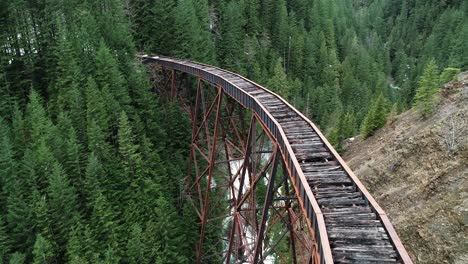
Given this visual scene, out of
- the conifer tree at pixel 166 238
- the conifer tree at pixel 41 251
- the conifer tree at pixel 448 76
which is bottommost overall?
the conifer tree at pixel 166 238

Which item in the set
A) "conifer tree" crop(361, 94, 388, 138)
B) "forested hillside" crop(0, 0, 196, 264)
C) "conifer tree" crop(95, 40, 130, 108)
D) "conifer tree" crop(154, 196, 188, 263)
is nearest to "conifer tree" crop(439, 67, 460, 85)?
"conifer tree" crop(361, 94, 388, 138)

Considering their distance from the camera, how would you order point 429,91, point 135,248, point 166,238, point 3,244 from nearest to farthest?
1. point 3,244
2. point 135,248
3. point 166,238
4. point 429,91

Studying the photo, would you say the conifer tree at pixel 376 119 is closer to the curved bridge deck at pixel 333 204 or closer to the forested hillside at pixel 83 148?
the curved bridge deck at pixel 333 204

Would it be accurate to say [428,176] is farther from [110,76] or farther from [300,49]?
[300,49]

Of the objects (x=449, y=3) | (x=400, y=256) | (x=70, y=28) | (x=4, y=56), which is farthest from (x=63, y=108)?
(x=449, y=3)

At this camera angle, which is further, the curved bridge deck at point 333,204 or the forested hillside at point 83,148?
the forested hillside at point 83,148

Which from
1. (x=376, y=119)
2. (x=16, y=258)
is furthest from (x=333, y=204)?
(x=376, y=119)

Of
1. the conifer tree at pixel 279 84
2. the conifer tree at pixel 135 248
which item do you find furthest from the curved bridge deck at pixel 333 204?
the conifer tree at pixel 279 84
